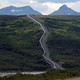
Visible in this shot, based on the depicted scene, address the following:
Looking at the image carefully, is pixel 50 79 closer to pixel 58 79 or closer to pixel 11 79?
pixel 58 79

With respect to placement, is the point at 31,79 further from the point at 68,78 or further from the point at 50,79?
the point at 68,78

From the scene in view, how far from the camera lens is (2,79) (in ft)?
172

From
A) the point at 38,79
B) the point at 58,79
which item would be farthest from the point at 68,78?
the point at 38,79

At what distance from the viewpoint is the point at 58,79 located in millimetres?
54094

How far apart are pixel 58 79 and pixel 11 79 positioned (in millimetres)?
6453

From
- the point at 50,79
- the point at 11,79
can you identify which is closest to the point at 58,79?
the point at 50,79

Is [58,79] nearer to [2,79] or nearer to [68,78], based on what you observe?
[68,78]

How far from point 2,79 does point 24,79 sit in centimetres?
289

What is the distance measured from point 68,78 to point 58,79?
313cm

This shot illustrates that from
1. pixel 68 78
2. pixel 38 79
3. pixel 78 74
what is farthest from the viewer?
pixel 78 74

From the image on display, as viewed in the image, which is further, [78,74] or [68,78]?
[78,74]

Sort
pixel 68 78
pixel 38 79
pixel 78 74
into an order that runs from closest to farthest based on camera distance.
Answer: pixel 38 79 < pixel 68 78 < pixel 78 74

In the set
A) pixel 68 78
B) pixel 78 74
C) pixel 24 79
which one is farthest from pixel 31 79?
pixel 78 74

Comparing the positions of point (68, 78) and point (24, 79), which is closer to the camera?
point (24, 79)
